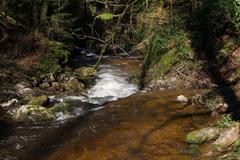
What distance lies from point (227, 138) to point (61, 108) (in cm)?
590

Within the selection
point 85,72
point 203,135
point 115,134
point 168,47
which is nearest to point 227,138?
point 203,135

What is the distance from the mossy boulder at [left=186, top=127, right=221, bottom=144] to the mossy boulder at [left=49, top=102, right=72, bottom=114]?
4.62 meters

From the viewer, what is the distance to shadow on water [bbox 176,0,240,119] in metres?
14.6

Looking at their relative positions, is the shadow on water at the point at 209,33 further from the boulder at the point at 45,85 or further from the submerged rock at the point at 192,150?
the boulder at the point at 45,85

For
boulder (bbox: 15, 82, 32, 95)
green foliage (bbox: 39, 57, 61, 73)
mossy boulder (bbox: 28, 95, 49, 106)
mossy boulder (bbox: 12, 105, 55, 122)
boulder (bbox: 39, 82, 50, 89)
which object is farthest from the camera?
green foliage (bbox: 39, 57, 61, 73)

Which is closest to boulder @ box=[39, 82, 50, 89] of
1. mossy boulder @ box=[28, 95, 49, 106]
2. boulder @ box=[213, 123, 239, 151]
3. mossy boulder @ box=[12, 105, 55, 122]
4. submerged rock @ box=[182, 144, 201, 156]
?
mossy boulder @ box=[28, 95, 49, 106]

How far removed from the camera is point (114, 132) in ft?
35.0

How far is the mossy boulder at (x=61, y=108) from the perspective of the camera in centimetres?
1270

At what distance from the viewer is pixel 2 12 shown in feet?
59.1

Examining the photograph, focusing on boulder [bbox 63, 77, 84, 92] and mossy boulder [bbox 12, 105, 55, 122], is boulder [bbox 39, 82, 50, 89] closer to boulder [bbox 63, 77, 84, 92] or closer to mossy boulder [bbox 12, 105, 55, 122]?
boulder [bbox 63, 77, 84, 92]

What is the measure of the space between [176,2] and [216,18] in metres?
3.46

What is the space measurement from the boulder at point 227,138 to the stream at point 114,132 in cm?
67

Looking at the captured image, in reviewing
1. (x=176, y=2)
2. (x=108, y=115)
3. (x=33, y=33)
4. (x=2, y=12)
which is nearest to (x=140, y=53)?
(x=176, y=2)

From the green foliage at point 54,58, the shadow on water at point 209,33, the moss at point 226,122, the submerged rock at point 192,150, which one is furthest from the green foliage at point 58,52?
the submerged rock at point 192,150
